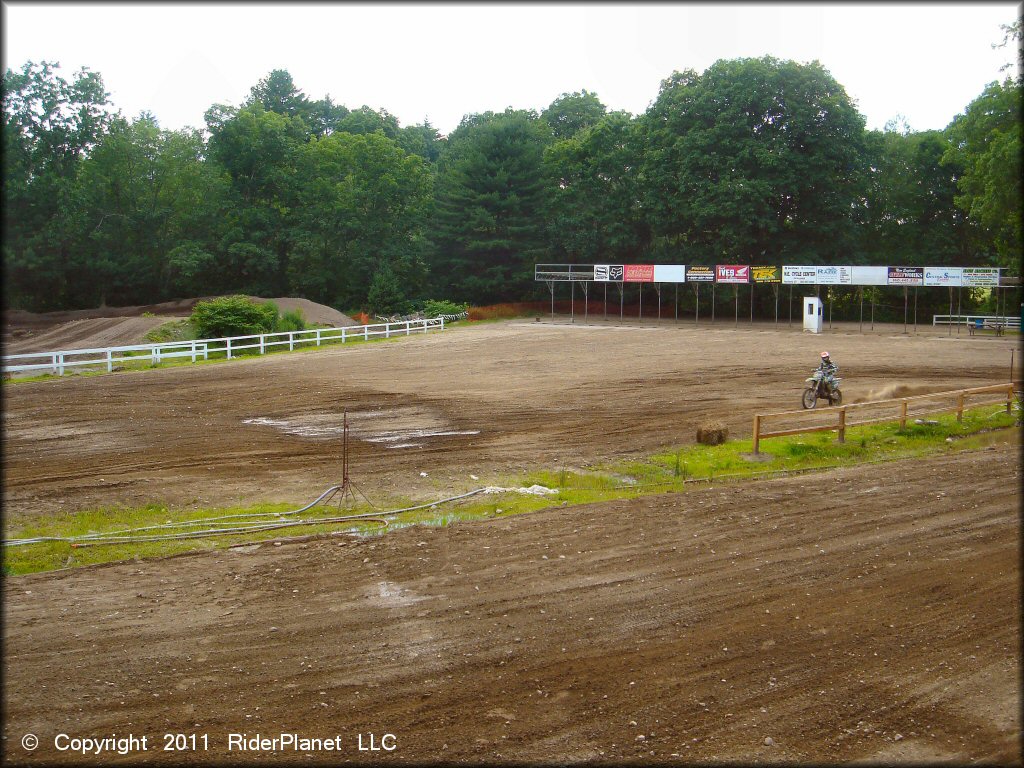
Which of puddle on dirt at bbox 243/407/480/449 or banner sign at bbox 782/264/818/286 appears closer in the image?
puddle on dirt at bbox 243/407/480/449

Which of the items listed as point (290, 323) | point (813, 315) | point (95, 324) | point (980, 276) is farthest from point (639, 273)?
point (95, 324)

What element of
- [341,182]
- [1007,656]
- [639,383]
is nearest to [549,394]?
[639,383]

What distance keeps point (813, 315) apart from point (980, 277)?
8585 mm

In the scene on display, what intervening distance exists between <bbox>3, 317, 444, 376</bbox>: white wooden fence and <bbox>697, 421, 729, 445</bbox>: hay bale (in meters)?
19.5

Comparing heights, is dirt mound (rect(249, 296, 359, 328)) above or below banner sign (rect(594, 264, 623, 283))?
below

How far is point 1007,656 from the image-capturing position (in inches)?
364

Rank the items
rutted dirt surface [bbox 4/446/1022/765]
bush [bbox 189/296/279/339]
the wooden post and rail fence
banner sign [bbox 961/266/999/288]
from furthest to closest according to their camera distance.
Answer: banner sign [bbox 961/266/999/288] < bush [bbox 189/296/279/339] < the wooden post and rail fence < rutted dirt surface [bbox 4/446/1022/765]

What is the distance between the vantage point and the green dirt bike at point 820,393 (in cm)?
2391

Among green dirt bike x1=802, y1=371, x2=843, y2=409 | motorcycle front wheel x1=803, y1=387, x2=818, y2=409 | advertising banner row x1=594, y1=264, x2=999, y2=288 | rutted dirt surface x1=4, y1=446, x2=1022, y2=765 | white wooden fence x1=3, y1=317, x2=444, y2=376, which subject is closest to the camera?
rutted dirt surface x1=4, y1=446, x2=1022, y2=765

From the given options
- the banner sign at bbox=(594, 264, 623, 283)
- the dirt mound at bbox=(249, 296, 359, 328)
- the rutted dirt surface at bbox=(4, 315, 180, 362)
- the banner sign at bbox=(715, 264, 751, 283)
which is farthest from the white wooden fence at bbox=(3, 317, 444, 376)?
the banner sign at bbox=(715, 264, 751, 283)

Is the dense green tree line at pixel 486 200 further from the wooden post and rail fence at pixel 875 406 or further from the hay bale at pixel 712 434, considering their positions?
the hay bale at pixel 712 434

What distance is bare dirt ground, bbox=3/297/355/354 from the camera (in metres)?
43.0

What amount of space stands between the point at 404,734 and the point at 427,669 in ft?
3.65

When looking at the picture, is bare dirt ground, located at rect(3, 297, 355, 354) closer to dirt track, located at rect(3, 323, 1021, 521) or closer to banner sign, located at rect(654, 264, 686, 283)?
dirt track, located at rect(3, 323, 1021, 521)
